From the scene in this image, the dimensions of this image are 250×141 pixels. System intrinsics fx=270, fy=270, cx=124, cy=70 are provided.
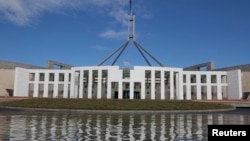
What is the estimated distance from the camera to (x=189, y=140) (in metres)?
10.3

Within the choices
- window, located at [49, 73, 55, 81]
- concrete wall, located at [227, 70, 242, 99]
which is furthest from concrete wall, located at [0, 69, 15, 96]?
concrete wall, located at [227, 70, 242, 99]

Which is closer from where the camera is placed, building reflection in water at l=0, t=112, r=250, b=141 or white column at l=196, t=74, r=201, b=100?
building reflection in water at l=0, t=112, r=250, b=141

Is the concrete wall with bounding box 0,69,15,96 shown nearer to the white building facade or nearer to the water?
the white building facade

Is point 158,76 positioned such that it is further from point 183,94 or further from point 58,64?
point 58,64

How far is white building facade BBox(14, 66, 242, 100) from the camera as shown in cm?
5395

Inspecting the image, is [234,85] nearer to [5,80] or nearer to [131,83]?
[131,83]

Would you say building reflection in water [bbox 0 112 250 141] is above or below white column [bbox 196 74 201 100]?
below

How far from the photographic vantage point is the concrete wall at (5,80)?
218 ft

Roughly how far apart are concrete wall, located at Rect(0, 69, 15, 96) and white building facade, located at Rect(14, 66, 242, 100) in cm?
499

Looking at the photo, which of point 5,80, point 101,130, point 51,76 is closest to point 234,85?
point 51,76

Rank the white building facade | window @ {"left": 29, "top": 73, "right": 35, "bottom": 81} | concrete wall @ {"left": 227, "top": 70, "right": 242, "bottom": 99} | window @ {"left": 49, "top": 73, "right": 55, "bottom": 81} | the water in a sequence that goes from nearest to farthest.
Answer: the water → the white building facade → concrete wall @ {"left": 227, "top": 70, "right": 242, "bottom": 99} → window @ {"left": 49, "top": 73, "right": 55, "bottom": 81} → window @ {"left": 29, "top": 73, "right": 35, "bottom": 81}

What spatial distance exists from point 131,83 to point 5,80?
33.5 metres

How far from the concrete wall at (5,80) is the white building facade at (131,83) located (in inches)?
196

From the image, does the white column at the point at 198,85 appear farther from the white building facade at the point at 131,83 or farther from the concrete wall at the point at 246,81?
the concrete wall at the point at 246,81
